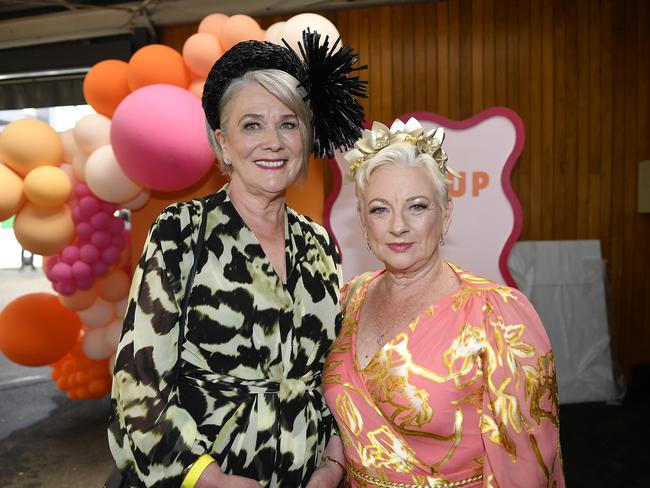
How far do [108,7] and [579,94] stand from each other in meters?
3.87

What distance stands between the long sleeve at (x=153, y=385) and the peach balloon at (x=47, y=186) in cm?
204

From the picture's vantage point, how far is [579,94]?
4152 mm

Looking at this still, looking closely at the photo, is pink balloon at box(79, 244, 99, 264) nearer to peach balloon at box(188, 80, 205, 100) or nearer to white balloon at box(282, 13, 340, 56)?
peach balloon at box(188, 80, 205, 100)

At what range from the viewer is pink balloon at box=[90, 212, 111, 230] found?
312 cm

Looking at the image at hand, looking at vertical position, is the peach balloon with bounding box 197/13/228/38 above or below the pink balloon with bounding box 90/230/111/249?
above

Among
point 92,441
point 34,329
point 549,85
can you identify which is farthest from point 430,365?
point 549,85

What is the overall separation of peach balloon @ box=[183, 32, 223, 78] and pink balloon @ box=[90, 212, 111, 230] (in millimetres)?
1075

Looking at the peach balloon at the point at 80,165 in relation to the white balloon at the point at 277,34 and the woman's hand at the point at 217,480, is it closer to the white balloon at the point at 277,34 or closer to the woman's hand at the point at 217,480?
the white balloon at the point at 277,34

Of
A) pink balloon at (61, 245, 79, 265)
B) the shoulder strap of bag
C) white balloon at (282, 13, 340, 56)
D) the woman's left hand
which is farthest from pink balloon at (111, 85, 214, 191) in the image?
the woman's left hand

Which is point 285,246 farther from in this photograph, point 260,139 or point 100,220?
point 100,220

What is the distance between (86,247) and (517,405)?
2717 mm

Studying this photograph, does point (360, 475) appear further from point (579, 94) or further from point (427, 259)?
point (579, 94)

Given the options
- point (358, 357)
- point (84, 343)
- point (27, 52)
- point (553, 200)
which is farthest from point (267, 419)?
point (27, 52)

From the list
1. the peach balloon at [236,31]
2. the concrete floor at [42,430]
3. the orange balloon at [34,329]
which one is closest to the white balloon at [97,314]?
the orange balloon at [34,329]
